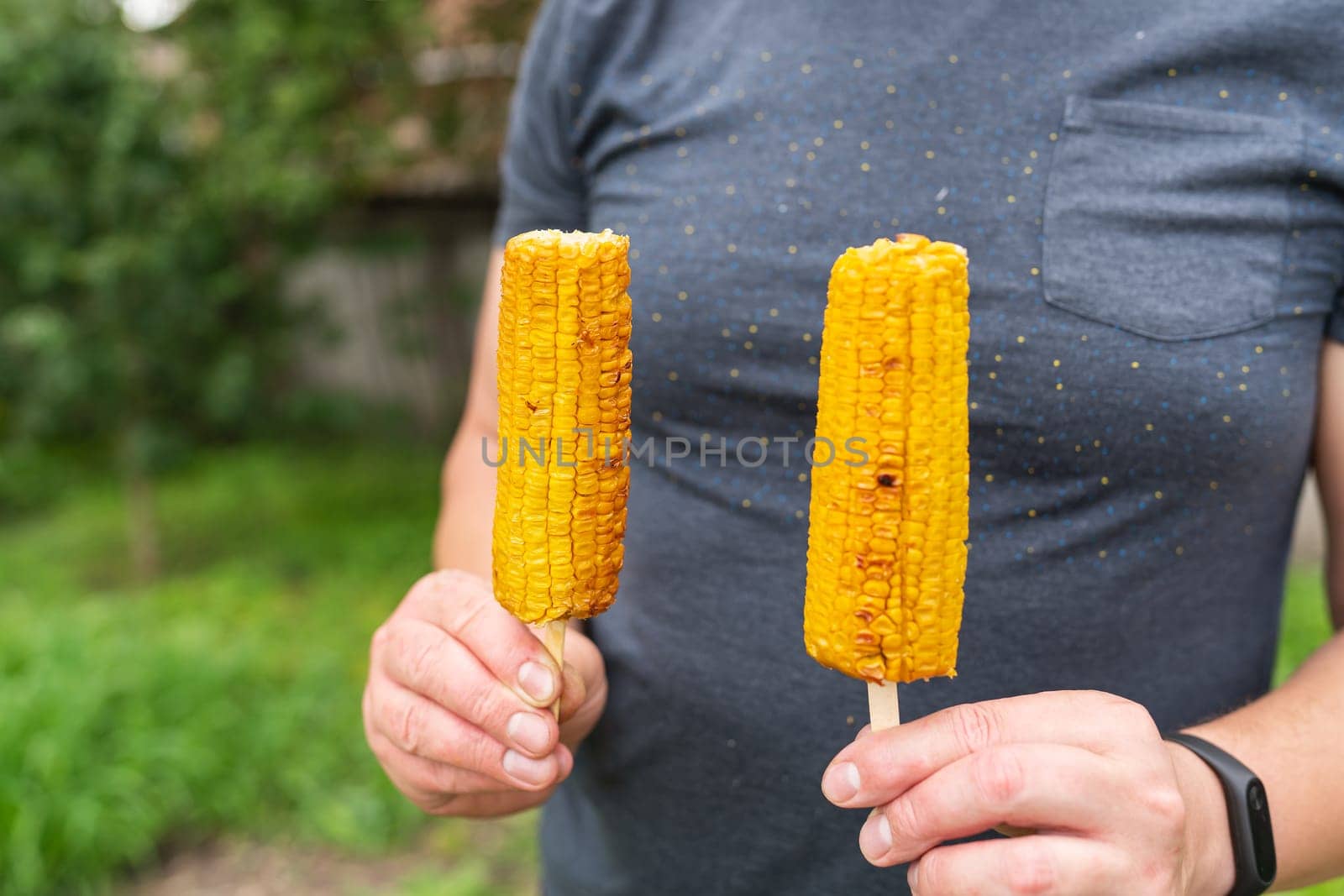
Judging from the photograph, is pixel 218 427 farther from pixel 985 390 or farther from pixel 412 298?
pixel 985 390

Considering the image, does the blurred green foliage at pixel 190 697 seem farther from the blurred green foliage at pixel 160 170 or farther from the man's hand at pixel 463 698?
the man's hand at pixel 463 698

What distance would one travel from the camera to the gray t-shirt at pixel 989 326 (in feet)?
4.10

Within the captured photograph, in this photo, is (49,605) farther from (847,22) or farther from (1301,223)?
(1301,223)

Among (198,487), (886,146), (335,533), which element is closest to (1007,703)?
(886,146)

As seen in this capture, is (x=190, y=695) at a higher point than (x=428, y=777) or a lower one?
lower

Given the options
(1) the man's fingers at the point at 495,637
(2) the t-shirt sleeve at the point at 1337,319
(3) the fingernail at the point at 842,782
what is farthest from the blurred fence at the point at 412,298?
(3) the fingernail at the point at 842,782

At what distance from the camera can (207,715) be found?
4.39 metres

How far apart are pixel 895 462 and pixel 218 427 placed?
9.60 metres

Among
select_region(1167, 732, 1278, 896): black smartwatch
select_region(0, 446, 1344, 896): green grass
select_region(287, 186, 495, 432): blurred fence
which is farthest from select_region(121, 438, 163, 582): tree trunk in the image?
select_region(1167, 732, 1278, 896): black smartwatch

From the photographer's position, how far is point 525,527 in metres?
1.16

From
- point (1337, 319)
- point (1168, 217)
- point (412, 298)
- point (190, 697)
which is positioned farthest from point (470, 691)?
point (412, 298)

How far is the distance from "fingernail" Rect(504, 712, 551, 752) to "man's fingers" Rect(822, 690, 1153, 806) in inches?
14.1

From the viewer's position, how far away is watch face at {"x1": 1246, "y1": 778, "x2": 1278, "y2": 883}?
1.06 meters

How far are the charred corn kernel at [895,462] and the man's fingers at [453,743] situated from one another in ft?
1.40
